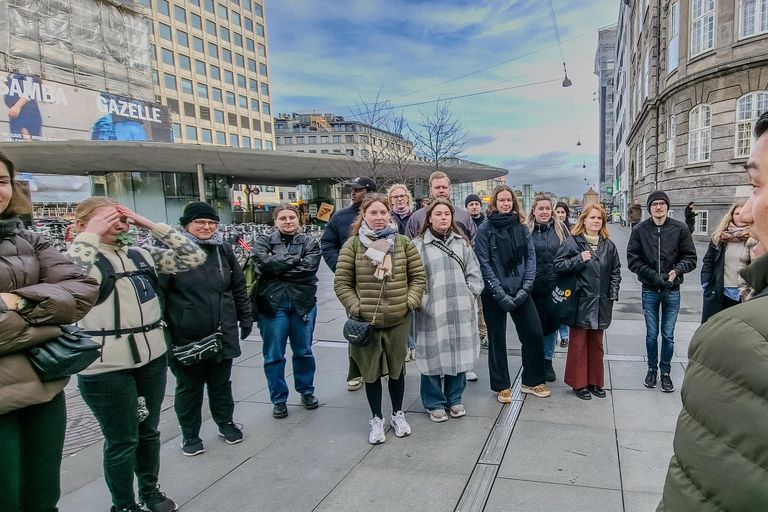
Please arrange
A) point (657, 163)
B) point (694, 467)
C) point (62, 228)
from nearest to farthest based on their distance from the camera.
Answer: point (694, 467), point (62, 228), point (657, 163)

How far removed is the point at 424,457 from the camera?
3451mm

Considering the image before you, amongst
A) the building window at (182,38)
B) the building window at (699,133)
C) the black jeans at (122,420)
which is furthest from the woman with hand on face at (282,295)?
the building window at (182,38)


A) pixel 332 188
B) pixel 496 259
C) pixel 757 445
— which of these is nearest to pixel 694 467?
pixel 757 445

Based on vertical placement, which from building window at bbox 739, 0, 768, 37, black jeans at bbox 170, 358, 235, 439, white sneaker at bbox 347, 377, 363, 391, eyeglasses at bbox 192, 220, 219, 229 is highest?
building window at bbox 739, 0, 768, 37

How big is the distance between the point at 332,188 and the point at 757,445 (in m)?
40.7

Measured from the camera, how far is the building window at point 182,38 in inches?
2371

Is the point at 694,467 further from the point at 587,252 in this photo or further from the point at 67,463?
the point at 67,463

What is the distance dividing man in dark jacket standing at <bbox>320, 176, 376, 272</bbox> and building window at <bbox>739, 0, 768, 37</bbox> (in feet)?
69.6

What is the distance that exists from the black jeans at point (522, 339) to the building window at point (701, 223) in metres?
19.9

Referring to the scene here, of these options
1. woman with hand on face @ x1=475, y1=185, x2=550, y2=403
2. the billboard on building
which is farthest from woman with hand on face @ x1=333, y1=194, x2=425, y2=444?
the billboard on building

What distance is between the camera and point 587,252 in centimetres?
454

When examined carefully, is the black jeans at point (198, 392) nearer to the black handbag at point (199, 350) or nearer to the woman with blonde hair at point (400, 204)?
the black handbag at point (199, 350)

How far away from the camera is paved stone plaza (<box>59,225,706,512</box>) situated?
2.93 meters

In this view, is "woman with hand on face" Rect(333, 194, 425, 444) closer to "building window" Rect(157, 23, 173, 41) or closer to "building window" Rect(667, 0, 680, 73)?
"building window" Rect(667, 0, 680, 73)
